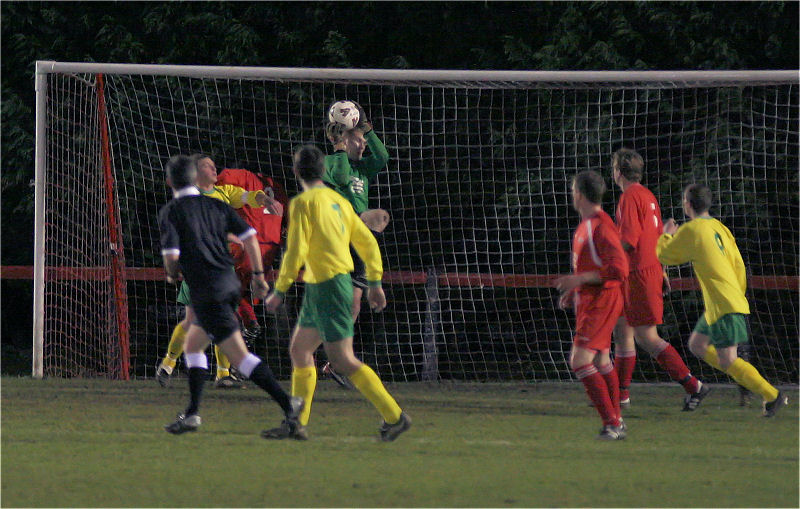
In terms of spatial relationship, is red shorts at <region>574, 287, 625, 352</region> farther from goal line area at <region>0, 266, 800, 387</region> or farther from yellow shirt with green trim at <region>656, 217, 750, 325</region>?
goal line area at <region>0, 266, 800, 387</region>

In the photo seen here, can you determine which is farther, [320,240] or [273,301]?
[320,240]

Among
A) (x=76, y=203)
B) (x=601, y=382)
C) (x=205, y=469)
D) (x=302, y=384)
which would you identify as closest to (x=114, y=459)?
(x=205, y=469)

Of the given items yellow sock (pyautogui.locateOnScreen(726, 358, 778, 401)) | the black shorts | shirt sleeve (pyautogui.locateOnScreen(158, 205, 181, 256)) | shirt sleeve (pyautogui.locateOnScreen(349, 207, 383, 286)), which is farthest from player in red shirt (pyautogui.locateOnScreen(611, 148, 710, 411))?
shirt sleeve (pyautogui.locateOnScreen(158, 205, 181, 256))

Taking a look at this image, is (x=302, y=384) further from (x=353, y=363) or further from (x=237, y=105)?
(x=237, y=105)

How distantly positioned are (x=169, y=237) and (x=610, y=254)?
2613 mm

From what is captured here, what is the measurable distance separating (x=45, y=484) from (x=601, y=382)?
10.8 feet

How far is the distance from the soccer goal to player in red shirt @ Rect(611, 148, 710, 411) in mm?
1892

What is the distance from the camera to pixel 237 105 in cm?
1566

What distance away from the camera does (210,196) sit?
10156 millimetres

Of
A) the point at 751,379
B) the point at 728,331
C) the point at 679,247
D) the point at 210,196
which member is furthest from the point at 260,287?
the point at 751,379

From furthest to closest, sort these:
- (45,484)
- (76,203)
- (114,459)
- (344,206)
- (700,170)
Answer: (700,170), (76,203), (344,206), (114,459), (45,484)

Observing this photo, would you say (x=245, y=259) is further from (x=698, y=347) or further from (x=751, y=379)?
(x=751, y=379)

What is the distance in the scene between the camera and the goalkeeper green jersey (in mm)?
10352

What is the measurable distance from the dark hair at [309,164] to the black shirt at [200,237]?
1.77 ft
